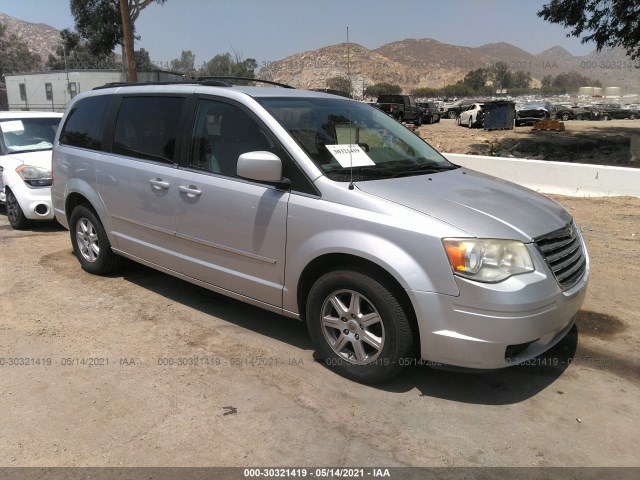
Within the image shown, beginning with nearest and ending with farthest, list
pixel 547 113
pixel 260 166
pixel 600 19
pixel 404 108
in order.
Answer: pixel 260 166, pixel 600 19, pixel 547 113, pixel 404 108

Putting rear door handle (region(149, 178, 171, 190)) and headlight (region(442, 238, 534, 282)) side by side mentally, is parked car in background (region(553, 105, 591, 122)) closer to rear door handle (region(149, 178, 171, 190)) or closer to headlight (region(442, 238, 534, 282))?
rear door handle (region(149, 178, 171, 190))

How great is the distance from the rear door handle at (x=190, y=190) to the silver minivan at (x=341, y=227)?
→ 13 millimetres

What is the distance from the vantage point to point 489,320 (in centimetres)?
292

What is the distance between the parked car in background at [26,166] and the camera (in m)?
7.41

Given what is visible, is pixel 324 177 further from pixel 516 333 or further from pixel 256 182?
pixel 516 333

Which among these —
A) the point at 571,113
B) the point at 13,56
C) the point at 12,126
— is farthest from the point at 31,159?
the point at 13,56

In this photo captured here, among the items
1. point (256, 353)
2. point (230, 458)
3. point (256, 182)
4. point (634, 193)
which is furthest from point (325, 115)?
point (634, 193)

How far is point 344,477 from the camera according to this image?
2.62m

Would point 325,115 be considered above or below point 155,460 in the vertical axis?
above

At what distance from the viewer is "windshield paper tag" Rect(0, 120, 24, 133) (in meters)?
8.32

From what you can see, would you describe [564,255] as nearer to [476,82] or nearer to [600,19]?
[600,19]

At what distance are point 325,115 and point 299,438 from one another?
238cm

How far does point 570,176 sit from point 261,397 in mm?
8335

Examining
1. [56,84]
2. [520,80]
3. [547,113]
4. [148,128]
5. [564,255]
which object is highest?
[520,80]
